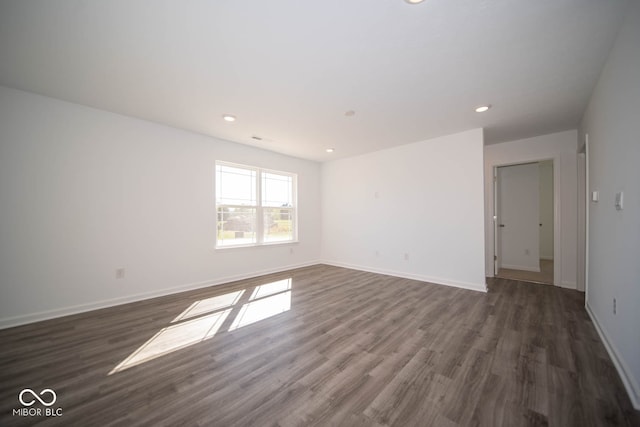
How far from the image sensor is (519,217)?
5.46 m

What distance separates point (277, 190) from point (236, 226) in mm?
1231

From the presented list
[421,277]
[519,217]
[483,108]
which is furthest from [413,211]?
[519,217]

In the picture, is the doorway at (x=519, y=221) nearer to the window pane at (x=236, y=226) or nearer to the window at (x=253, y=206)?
the window at (x=253, y=206)

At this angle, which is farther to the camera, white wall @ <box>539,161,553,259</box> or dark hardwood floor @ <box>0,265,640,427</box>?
white wall @ <box>539,161,553,259</box>

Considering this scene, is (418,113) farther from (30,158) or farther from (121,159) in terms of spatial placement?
(30,158)

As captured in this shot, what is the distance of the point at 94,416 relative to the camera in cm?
139

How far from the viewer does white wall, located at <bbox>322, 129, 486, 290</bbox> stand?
3.81m

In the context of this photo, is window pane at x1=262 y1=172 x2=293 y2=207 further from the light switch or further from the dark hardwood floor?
the light switch

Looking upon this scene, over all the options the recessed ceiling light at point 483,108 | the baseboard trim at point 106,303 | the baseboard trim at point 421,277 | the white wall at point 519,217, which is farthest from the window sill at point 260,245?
the white wall at point 519,217

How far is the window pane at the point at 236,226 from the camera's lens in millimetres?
4324

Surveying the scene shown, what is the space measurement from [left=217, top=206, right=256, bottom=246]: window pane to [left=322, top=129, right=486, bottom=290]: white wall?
1.94m

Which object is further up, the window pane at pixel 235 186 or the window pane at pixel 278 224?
the window pane at pixel 235 186

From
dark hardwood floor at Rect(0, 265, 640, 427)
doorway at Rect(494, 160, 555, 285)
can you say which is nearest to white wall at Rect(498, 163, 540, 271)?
doorway at Rect(494, 160, 555, 285)

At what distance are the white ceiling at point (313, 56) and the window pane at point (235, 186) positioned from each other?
4.26 ft
